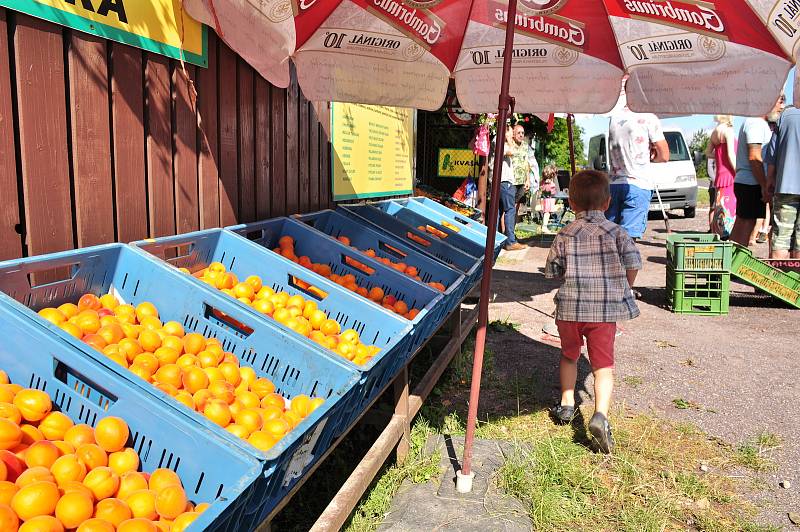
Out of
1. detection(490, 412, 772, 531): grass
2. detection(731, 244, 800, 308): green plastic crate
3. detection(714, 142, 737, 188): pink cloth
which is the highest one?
detection(714, 142, 737, 188): pink cloth

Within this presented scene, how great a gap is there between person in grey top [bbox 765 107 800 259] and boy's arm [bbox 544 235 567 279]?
4621mm

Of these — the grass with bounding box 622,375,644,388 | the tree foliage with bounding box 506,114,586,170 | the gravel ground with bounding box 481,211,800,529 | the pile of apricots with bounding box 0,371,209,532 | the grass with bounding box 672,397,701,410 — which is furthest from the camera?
the tree foliage with bounding box 506,114,586,170

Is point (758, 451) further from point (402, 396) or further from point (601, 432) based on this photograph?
point (402, 396)

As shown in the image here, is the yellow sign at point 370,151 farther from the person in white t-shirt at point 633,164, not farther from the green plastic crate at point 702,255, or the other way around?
the green plastic crate at point 702,255

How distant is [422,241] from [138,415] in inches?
157

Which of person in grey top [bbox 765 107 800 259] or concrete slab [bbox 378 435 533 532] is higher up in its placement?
person in grey top [bbox 765 107 800 259]

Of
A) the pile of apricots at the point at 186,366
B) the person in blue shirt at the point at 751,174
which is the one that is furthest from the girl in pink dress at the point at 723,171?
Result: the pile of apricots at the point at 186,366

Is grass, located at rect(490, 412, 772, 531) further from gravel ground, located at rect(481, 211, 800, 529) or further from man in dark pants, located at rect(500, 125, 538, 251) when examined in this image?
man in dark pants, located at rect(500, 125, 538, 251)

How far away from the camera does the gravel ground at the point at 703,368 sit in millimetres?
3949

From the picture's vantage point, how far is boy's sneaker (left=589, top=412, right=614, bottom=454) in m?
3.45

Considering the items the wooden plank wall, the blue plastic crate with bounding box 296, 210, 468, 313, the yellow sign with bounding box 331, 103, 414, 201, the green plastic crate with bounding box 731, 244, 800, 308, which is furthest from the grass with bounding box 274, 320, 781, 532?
the green plastic crate with bounding box 731, 244, 800, 308

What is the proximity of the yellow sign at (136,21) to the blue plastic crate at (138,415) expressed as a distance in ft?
4.46

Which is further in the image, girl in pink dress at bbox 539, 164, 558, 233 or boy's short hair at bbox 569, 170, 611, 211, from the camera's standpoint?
girl in pink dress at bbox 539, 164, 558, 233

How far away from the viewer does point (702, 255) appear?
268 inches
